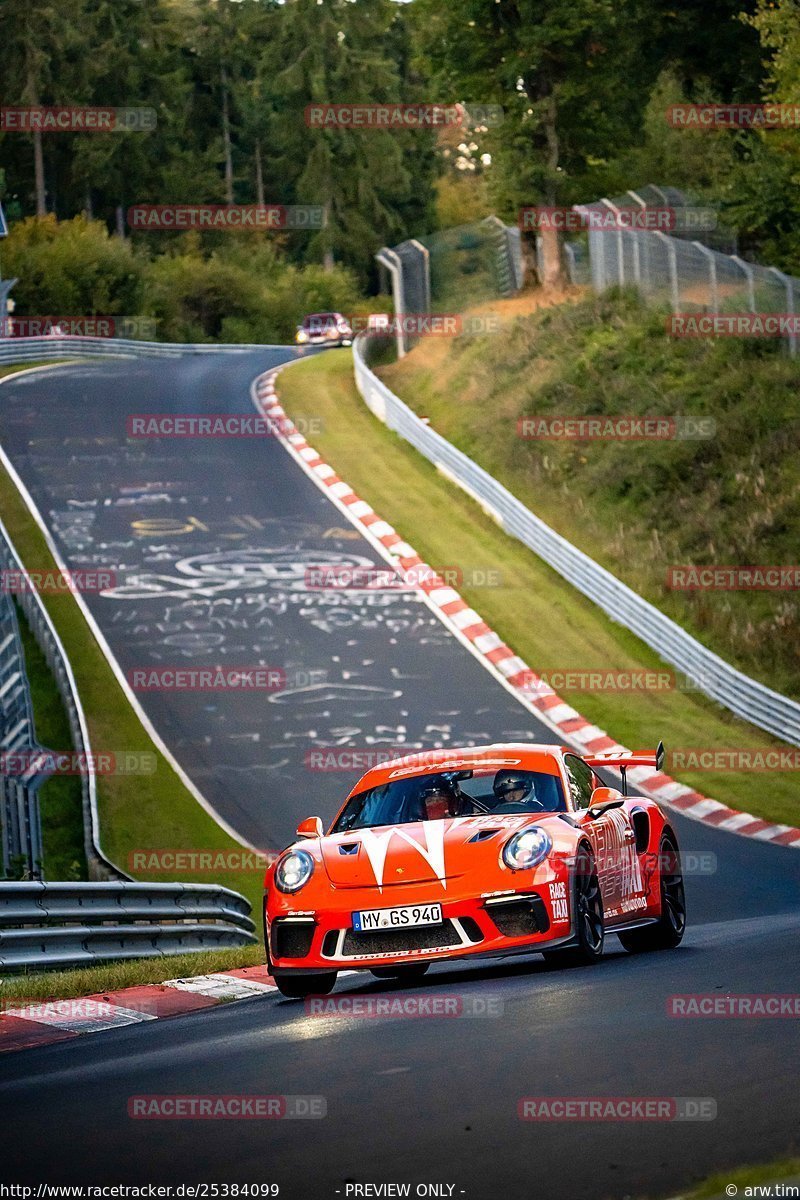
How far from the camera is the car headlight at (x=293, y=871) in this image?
9594 mm

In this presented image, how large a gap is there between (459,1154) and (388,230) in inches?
3864

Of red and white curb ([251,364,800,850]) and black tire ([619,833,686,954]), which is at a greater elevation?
black tire ([619,833,686,954])

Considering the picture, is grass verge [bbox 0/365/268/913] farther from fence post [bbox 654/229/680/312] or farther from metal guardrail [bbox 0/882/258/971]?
fence post [bbox 654/229/680/312]

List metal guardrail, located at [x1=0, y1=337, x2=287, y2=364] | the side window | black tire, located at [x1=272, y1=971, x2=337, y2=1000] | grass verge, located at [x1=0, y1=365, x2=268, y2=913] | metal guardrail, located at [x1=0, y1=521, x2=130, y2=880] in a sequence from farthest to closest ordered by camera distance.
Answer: metal guardrail, located at [x1=0, y1=337, x2=287, y2=364] → grass verge, located at [x1=0, y1=365, x2=268, y2=913] → metal guardrail, located at [x1=0, y1=521, x2=130, y2=880] → the side window → black tire, located at [x1=272, y1=971, x2=337, y2=1000]

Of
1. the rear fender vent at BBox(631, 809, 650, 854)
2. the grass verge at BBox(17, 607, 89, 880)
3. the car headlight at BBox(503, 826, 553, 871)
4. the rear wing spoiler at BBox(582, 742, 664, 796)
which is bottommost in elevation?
the grass verge at BBox(17, 607, 89, 880)

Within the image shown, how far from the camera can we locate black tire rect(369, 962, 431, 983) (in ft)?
31.0

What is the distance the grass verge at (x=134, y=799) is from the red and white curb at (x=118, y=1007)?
7.29m

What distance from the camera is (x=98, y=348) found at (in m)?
56.8

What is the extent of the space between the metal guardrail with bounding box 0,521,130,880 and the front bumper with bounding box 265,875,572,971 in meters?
8.96

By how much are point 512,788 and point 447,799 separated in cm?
40

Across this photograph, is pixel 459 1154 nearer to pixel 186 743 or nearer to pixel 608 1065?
pixel 608 1065

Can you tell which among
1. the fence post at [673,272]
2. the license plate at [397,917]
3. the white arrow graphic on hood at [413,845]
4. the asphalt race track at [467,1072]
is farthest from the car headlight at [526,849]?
the fence post at [673,272]

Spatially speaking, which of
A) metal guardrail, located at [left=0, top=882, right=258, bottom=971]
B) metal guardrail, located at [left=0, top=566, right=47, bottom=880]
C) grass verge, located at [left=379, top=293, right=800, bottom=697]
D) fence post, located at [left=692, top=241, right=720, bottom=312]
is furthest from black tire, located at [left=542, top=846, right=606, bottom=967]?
fence post, located at [left=692, top=241, right=720, bottom=312]

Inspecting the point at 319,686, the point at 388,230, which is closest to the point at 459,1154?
the point at 319,686
